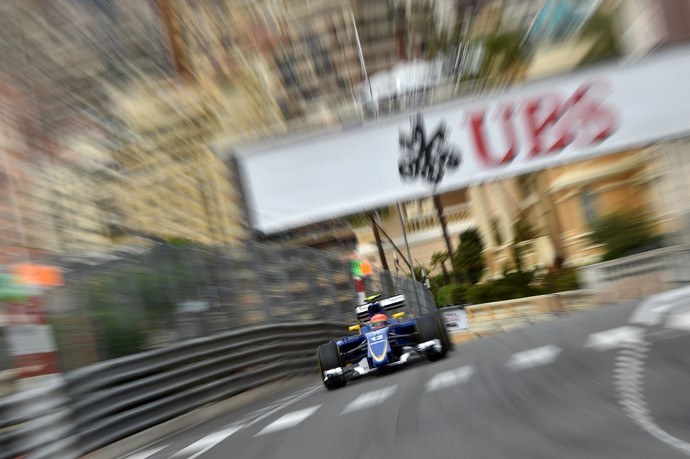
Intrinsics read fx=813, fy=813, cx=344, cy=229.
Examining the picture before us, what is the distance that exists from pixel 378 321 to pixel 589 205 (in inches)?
863

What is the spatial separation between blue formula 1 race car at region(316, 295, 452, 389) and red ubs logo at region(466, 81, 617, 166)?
235cm

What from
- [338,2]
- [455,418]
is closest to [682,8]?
[455,418]

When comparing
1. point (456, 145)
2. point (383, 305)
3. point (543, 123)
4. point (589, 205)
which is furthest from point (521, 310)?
point (456, 145)

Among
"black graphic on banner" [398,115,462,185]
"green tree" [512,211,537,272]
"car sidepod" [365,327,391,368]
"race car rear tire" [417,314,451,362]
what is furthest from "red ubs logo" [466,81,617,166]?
"green tree" [512,211,537,272]

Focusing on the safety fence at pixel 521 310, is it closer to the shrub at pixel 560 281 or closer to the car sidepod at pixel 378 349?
the shrub at pixel 560 281

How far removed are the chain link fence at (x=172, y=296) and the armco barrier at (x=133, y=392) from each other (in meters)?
0.25

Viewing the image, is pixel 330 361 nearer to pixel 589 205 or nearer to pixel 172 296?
pixel 172 296

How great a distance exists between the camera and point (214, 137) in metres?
20.5

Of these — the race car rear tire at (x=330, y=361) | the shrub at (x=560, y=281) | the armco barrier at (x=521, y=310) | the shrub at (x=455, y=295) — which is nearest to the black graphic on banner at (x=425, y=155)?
the race car rear tire at (x=330, y=361)

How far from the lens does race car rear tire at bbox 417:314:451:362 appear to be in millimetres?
10539

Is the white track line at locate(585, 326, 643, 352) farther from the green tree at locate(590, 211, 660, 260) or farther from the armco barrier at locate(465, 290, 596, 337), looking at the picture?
the green tree at locate(590, 211, 660, 260)

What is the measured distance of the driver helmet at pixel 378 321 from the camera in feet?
35.5

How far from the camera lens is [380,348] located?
10.4 m

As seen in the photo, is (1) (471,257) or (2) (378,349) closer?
(2) (378,349)
